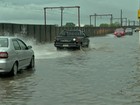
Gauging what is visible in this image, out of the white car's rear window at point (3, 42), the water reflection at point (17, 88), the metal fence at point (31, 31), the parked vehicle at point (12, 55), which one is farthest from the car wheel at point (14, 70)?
the metal fence at point (31, 31)

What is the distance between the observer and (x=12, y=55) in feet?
47.7

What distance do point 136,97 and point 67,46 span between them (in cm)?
2185

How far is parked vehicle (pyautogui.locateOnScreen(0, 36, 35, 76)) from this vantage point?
1414 cm

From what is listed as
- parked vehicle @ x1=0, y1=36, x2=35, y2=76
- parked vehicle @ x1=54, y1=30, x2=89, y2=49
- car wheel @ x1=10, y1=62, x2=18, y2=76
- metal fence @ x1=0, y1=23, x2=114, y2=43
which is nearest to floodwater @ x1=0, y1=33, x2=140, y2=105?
car wheel @ x1=10, y1=62, x2=18, y2=76

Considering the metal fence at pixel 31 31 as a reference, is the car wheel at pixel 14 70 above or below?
below

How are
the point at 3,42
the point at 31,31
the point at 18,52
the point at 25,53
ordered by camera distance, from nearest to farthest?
the point at 3,42 < the point at 18,52 < the point at 25,53 < the point at 31,31

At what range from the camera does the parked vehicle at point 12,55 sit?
46.4 ft

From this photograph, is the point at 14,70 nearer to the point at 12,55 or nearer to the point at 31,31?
the point at 12,55

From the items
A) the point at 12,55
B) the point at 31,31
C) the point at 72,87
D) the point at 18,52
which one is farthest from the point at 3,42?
the point at 31,31

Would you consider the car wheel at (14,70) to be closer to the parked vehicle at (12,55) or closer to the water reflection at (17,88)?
the parked vehicle at (12,55)

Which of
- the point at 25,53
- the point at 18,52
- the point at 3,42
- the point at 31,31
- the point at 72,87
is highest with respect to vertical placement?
the point at 3,42

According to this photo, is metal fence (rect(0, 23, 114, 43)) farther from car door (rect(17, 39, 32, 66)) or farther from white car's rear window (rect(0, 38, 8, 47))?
white car's rear window (rect(0, 38, 8, 47))

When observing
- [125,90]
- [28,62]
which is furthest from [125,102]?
[28,62]

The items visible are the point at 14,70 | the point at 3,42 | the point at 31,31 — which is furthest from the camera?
the point at 31,31
